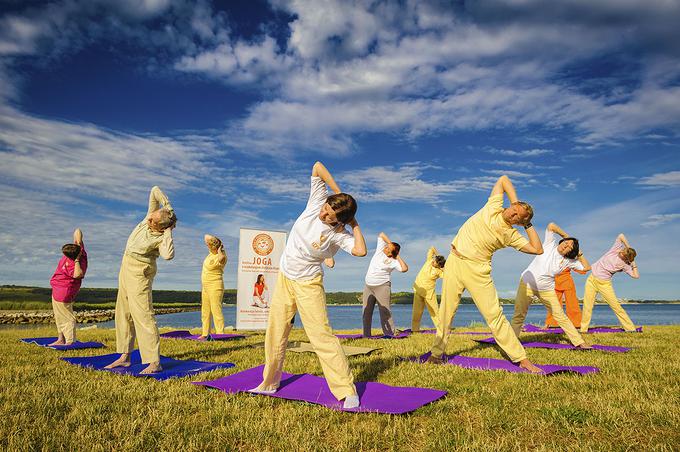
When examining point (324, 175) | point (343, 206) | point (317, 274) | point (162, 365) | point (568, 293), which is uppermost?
point (324, 175)

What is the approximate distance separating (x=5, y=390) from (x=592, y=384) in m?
7.03

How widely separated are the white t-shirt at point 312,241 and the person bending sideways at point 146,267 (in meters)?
2.27

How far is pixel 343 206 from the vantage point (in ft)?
13.4

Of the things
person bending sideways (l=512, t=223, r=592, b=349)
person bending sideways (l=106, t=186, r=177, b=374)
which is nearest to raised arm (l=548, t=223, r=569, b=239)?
person bending sideways (l=512, t=223, r=592, b=349)

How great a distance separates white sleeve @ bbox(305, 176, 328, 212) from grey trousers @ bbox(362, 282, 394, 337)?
7.43 m

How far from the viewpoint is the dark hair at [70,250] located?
890 centimetres

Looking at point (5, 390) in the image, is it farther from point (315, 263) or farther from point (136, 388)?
point (315, 263)

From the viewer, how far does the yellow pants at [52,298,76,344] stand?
917cm

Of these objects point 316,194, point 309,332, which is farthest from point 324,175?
point 309,332

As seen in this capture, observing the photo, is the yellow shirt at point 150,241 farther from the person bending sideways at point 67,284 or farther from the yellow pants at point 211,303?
the yellow pants at point 211,303

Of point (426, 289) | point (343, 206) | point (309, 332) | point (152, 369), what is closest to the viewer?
point (343, 206)

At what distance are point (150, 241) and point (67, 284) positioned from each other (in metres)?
4.97

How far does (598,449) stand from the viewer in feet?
10.3

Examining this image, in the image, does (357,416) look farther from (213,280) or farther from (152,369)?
(213,280)
